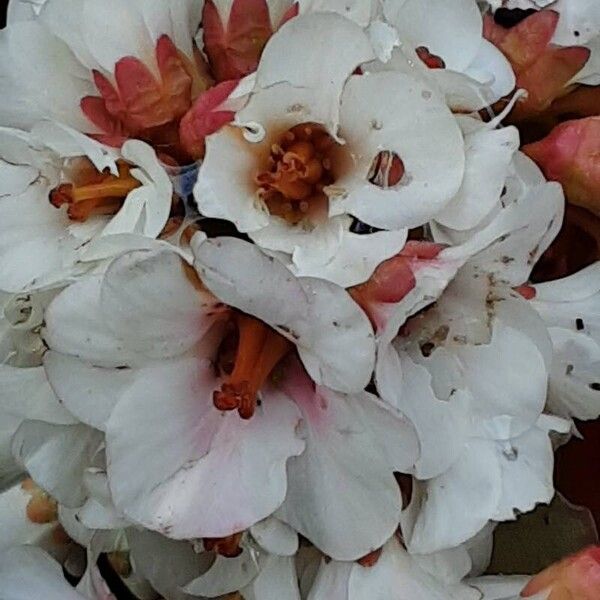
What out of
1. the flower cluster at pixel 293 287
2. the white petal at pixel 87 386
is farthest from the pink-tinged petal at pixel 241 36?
the white petal at pixel 87 386

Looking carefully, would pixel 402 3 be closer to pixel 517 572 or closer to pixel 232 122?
pixel 232 122

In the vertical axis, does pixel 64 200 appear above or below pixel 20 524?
above

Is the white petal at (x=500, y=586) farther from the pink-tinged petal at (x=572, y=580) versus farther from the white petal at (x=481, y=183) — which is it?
the white petal at (x=481, y=183)

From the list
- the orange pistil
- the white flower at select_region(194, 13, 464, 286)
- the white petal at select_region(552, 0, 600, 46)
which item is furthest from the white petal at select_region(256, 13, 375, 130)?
the orange pistil

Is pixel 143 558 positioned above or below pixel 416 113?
below

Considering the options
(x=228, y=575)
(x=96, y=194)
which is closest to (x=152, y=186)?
(x=96, y=194)

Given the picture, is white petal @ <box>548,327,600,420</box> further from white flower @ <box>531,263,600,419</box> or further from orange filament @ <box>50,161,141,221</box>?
orange filament @ <box>50,161,141,221</box>

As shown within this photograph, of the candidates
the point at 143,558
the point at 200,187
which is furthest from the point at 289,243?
the point at 143,558

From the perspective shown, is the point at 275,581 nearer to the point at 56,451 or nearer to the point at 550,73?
the point at 56,451
